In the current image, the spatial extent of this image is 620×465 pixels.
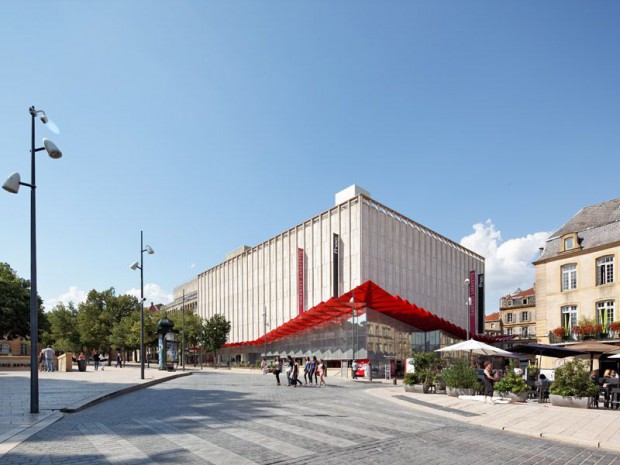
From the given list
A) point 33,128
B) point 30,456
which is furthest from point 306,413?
point 33,128

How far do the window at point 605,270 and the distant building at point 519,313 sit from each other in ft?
152

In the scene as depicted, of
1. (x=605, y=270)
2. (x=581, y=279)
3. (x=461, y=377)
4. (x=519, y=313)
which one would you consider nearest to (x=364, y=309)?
(x=581, y=279)

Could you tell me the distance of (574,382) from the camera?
50.4ft

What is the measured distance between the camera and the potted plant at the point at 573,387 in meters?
15.2

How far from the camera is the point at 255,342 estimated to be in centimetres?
6022

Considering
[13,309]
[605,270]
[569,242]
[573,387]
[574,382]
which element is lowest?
[573,387]

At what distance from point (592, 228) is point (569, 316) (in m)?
6.61

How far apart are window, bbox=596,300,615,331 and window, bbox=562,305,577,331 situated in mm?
1838

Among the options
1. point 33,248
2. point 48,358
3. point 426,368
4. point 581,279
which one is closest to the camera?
point 33,248

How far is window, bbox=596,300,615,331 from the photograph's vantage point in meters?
33.8

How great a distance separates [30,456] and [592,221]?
39654mm

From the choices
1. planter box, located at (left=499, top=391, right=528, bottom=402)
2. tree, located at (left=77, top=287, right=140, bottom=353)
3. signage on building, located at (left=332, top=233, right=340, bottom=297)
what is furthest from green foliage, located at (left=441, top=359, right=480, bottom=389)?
tree, located at (left=77, top=287, right=140, bottom=353)

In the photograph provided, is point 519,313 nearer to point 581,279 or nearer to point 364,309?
point 364,309

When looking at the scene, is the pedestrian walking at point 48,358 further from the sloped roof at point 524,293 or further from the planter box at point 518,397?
the sloped roof at point 524,293
